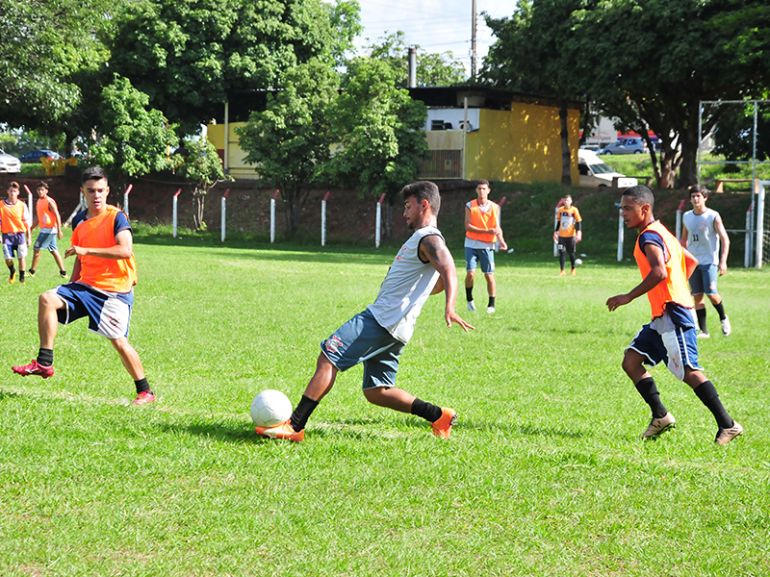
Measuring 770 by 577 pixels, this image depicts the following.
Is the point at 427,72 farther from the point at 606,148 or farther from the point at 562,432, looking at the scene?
the point at 562,432

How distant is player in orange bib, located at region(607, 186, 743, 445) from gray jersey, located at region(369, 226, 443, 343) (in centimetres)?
148

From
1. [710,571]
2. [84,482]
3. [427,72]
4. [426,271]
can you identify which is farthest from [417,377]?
[427,72]

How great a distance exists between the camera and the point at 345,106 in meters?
42.3

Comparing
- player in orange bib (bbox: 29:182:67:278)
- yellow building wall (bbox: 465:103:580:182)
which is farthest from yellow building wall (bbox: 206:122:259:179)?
player in orange bib (bbox: 29:182:67:278)

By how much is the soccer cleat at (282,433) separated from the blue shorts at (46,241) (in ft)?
54.4

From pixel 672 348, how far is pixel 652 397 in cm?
44

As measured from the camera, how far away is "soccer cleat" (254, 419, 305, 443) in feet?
24.7

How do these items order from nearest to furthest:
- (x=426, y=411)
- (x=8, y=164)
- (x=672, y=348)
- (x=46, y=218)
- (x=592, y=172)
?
(x=426, y=411), (x=672, y=348), (x=46, y=218), (x=592, y=172), (x=8, y=164)

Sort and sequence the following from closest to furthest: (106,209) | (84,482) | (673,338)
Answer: (84,482) → (673,338) → (106,209)

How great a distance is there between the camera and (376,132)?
4078cm

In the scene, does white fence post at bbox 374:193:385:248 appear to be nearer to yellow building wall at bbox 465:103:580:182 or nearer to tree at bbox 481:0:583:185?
yellow building wall at bbox 465:103:580:182

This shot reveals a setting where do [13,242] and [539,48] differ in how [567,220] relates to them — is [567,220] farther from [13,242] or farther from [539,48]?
[539,48]

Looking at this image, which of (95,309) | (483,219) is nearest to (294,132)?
(483,219)

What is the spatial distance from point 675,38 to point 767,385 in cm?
2770
